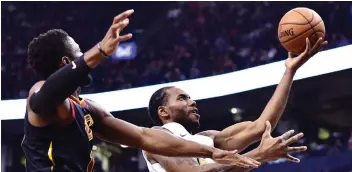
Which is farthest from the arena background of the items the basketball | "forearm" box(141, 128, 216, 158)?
"forearm" box(141, 128, 216, 158)

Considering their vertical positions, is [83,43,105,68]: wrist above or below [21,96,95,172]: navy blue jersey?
above

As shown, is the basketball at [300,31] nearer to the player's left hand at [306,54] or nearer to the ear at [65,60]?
the player's left hand at [306,54]

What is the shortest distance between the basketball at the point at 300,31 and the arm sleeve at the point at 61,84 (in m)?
1.58

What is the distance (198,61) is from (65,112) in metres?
9.19

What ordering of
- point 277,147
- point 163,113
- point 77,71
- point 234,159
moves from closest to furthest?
point 77,71, point 234,159, point 277,147, point 163,113

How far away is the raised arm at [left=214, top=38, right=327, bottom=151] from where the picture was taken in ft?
11.0

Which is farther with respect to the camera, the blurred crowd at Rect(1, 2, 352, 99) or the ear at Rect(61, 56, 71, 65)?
the blurred crowd at Rect(1, 2, 352, 99)

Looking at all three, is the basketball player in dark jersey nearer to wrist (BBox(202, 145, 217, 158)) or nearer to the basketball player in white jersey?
wrist (BBox(202, 145, 217, 158))

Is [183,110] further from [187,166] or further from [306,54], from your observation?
[306,54]

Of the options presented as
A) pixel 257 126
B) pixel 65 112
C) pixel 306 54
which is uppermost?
pixel 65 112

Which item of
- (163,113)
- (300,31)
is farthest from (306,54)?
(163,113)

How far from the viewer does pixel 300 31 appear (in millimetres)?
3463

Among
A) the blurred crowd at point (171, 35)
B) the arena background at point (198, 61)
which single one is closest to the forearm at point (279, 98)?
the arena background at point (198, 61)

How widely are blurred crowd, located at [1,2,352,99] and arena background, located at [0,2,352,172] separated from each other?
0.02 meters
